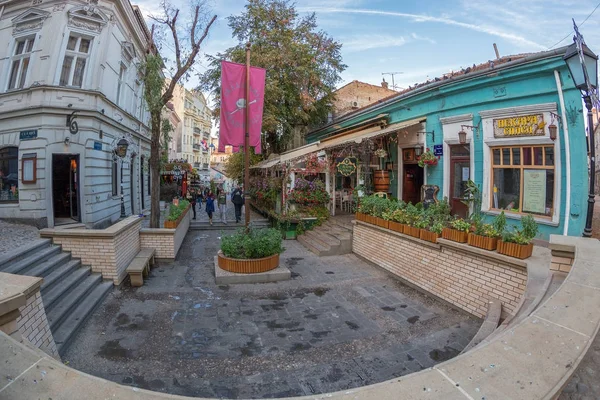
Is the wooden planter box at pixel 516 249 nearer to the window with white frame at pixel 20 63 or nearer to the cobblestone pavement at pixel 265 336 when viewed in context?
the cobblestone pavement at pixel 265 336

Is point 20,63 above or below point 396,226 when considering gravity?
above

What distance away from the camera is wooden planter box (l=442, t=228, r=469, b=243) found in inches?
231

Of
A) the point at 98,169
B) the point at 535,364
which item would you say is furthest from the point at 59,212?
the point at 535,364

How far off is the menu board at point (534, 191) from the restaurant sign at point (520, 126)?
884mm

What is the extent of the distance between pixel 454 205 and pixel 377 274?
3784mm

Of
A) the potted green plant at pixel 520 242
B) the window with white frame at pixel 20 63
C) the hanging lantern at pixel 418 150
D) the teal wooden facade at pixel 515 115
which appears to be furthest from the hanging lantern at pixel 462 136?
the window with white frame at pixel 20 63

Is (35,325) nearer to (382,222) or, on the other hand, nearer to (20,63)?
(382,222)

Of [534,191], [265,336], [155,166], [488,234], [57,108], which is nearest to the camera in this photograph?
[265,336]

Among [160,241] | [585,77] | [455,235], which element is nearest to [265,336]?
[455,235]

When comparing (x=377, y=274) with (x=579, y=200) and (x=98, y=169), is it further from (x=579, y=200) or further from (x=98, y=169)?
(x=98, y=169)

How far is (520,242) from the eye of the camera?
502cm

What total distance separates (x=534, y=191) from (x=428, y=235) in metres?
3.11

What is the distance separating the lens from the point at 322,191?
12.6 m

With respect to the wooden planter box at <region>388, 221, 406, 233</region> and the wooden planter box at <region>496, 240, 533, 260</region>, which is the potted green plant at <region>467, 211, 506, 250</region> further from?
the wooden planter box at <region>388, 221, 406, 233</region>
